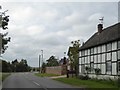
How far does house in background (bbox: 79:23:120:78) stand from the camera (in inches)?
1397

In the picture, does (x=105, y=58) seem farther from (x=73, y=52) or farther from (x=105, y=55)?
(x=73, y=52)

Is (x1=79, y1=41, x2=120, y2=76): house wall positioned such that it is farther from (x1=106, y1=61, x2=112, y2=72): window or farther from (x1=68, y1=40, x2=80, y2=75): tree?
(x1=68, y1=40, x2=80, y2=75): tree

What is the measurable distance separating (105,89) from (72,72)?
101 feet

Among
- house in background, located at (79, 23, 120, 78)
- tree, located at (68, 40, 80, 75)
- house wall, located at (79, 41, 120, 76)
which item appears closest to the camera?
house wall, located at (79, 41, 120, 76)

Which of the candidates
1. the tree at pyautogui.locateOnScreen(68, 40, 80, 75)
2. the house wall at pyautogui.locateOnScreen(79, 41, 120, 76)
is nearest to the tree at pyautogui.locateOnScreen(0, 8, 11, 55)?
the house wall at pyautogui.locateOnScreen(79, 41, 120, 76)

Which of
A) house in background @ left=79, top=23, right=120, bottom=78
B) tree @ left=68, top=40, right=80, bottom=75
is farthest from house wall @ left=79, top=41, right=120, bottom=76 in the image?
tree @ left=68, top=40, right=80, bottom=75

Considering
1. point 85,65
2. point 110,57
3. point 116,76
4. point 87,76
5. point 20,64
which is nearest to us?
point 116,76

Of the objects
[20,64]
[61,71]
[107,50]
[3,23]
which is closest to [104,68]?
[107,50]

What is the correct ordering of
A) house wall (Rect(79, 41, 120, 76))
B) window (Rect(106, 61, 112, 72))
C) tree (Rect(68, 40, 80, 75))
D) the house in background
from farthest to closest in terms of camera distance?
tree (Rect(68, 40, 80, 75)) < window (Rect(106, 61, 112, 72)) < the house in background < house wall (Rect(79, 41, 120, 76))

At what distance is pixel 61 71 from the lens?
7569 centimetres

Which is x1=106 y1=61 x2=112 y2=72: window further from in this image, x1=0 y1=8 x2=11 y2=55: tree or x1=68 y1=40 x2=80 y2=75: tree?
x1=68 y1=40 x2=80 y2=75: tree

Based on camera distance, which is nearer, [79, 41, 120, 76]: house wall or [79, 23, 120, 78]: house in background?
[79, 41, 120, 76]: house wall

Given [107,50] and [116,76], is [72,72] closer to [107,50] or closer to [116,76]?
[107,50]

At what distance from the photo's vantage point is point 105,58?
3894 cm
